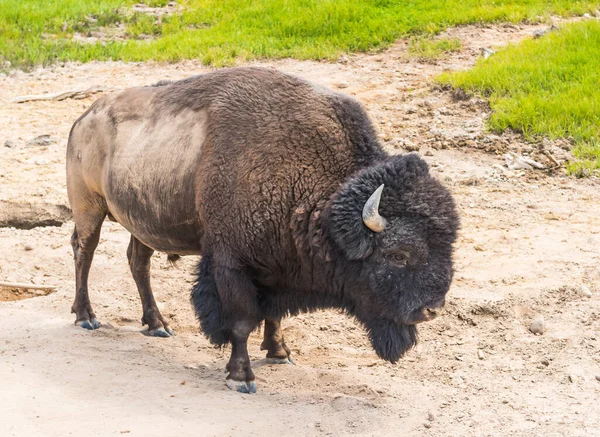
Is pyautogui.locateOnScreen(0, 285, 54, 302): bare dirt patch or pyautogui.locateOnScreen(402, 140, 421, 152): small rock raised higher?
pyautogui.locateOnScreen(402, 140, 421, 152): small rock

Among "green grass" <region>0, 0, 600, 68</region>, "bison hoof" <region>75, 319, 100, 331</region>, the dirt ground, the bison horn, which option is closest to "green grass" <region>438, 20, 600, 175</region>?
the dirt ground

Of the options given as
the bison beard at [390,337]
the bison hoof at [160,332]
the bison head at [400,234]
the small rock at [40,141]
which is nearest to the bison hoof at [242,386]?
the bison beard at [390,337]

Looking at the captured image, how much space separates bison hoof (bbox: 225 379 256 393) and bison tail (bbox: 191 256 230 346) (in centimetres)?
32

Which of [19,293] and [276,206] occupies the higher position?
[276,206]

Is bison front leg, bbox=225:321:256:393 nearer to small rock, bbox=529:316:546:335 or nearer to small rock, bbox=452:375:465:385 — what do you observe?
small rock, bbox=452:375:465:385

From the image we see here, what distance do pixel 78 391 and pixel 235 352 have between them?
1.01 meters

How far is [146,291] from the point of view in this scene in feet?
23.5

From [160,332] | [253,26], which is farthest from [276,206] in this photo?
[253,26]

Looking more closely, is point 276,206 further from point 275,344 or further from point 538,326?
point 538,326

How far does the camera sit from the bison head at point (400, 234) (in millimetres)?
5461

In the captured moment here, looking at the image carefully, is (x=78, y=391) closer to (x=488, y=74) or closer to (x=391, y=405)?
(x=391, y=405)

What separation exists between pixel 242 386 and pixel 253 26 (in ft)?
29.7

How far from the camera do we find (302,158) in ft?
19.2

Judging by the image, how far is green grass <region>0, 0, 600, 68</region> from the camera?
13.1 m
